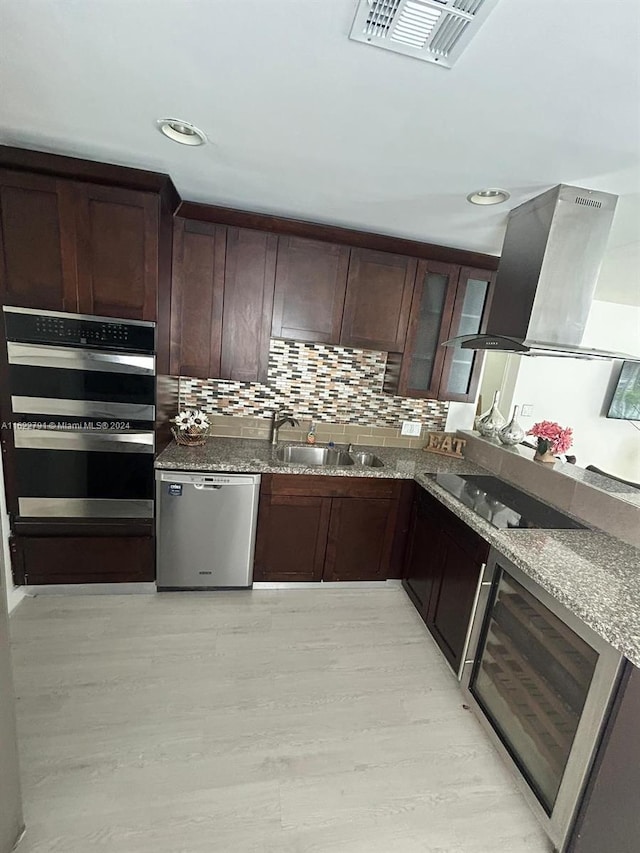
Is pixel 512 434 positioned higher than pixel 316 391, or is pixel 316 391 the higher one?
pixel 316 391

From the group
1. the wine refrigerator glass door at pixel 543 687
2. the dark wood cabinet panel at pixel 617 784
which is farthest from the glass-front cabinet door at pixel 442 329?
the dark wood cabinet panel at pixel 617 784

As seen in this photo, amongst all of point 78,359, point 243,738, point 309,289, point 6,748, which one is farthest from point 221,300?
point 243,738

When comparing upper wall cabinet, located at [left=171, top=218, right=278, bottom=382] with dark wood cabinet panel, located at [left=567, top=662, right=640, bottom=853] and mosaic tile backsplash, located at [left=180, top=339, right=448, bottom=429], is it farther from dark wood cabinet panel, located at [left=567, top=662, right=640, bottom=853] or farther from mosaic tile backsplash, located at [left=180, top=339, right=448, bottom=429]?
dark wood cabinet panel, located at [left=567, top=662, right=640, bottom=853]

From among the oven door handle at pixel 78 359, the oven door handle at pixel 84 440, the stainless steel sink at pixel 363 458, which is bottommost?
the stainless steel sink at pixel 363 458

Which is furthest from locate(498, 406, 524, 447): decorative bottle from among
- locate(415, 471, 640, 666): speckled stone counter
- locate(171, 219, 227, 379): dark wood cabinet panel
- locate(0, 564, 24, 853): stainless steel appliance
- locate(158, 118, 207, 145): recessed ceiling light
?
locate(0, 564, 24, 853): stainless steel appliance

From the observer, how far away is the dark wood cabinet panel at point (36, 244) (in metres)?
1.87

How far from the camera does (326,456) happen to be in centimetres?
298

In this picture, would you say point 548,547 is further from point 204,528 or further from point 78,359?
point 78,359

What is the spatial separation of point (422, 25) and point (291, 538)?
242 centimetres

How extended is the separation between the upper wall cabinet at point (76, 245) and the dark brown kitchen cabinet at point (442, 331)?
67.6 inches

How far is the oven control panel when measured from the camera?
1.96m

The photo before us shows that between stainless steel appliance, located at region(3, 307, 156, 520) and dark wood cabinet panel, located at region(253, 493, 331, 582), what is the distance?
0.76 meters

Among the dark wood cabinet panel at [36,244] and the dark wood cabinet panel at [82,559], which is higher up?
the dark wood cabinet panel at [36,244]

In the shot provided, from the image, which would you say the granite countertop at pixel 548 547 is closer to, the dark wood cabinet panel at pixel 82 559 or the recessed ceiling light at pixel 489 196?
the dark wood cabinet panel at pixel 82 559
